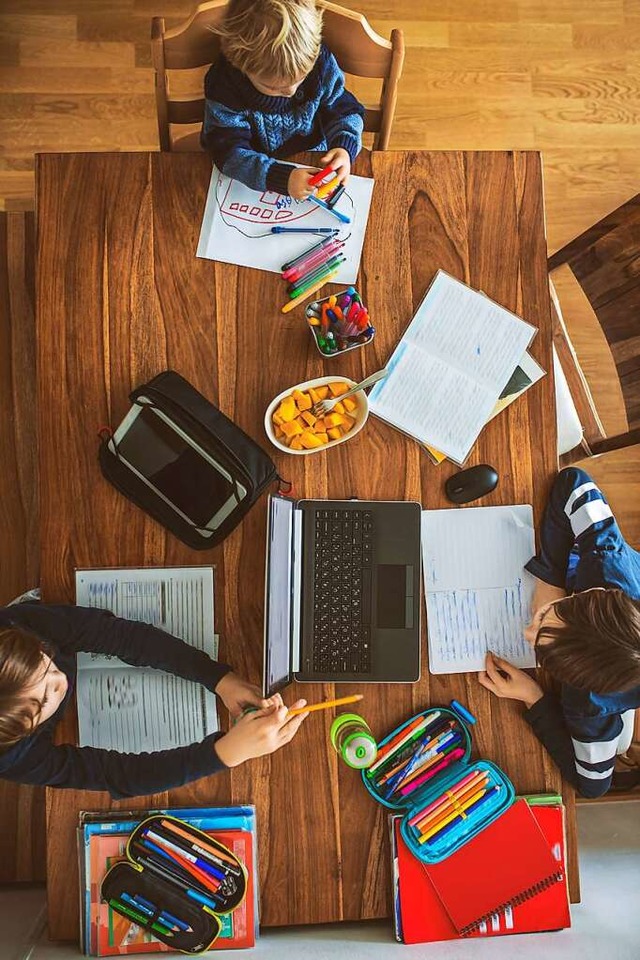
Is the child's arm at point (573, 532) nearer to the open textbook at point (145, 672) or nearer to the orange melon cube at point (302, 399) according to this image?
the orange melon cube at point (302, 399)

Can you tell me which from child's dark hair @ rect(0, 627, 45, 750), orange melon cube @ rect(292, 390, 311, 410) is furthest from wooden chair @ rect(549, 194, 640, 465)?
child's dark hair @ rect(0, 627, 45, 750)

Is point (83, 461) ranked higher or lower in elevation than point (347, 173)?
lower

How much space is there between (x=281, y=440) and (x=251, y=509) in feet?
0.42

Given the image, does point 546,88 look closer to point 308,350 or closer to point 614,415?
point 614,415

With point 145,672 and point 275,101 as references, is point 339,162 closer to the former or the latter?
point 275,101

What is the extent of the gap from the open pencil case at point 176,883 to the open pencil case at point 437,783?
0.90 feet

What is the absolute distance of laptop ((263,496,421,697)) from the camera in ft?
4.31

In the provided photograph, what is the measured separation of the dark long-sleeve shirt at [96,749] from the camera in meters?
1.24

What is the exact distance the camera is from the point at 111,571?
133 cm

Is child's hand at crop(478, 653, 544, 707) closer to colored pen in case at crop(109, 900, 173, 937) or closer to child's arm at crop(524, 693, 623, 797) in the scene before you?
child's arm at crop(524, 693, 623, 797)

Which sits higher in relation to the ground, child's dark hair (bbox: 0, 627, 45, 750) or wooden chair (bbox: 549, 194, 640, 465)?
wooden chair (bbox: 549, 194, 640, 465)

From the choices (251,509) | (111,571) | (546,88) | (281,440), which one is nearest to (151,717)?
(111,571)

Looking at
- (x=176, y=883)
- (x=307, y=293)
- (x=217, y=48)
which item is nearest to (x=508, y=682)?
(x=176, y=883)

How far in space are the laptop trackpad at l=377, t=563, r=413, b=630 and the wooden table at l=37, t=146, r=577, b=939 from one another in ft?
0.38
